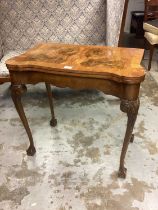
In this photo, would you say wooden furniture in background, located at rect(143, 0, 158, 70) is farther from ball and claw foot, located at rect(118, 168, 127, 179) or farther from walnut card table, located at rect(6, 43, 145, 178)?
ball and claw foot, located at rect(118, 168, 127, 179)

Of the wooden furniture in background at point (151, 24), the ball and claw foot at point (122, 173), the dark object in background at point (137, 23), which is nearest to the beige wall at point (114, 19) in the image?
the wooden furniture in background at point (151, 24)

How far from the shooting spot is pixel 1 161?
1.58 m

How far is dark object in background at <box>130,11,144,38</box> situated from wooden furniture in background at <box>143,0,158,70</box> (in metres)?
0.65

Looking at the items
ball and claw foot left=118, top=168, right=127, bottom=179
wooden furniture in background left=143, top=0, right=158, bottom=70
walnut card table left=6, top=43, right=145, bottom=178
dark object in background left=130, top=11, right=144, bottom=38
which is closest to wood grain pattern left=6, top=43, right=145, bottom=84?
walnut card table left=6, top=43, right=145, bottom=178

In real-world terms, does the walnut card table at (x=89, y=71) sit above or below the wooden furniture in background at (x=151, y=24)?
above

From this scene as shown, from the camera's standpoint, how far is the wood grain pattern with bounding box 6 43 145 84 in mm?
1077

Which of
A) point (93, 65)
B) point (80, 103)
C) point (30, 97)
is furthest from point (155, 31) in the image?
point (93, 65)

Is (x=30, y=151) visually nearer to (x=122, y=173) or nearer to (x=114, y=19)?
(x=122, y=173)

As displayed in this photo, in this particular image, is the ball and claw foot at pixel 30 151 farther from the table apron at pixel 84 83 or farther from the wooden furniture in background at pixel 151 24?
the wooden furniture in background at pixel 151 24

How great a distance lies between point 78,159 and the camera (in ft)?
5.16

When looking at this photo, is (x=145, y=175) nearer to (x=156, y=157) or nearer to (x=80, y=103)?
(x=156, y=157)

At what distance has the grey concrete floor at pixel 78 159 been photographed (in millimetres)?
1298

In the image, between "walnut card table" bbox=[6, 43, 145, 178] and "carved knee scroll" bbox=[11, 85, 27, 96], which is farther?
"carved knee scroll" bbox=[11, 85, 27, 96]

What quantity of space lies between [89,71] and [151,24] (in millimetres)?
2212
